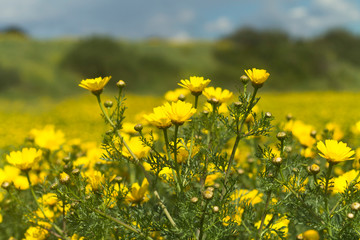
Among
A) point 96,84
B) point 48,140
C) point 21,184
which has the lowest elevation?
point 21,184

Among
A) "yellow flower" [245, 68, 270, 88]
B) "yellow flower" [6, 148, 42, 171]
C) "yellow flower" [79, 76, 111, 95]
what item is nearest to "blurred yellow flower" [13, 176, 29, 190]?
Answer: "yellow flower" [6, 148, 42, 171]

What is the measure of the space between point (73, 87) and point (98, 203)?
63.0 feet

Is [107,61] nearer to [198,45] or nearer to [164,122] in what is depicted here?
[198,45]

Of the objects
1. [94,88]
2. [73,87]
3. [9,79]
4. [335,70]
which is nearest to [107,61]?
[73,87]

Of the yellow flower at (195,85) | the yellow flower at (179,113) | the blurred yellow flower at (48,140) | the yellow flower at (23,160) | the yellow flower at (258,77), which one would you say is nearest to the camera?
the yellow flower at (179,113)

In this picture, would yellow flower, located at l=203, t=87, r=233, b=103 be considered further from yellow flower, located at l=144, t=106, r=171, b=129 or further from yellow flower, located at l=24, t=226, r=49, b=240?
A: yellow flower, located at l=24, t=226, r=49, b=240

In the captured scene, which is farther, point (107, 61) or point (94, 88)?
point (107, 61)

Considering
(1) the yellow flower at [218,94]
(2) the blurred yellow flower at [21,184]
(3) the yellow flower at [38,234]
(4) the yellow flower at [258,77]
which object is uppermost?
(4) the yellow flower at [258,77]

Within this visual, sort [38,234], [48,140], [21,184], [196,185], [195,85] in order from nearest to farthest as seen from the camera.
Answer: [195,85] < [196,185] < [38,234] < [21,184] < [48,140]

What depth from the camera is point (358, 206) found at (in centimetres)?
115

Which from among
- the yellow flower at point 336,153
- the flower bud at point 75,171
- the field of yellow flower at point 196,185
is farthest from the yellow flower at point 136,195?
the yellow flower at point 336,153

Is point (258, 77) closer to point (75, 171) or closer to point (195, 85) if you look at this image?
point (195, 85)

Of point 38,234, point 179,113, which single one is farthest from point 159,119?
point 38,234

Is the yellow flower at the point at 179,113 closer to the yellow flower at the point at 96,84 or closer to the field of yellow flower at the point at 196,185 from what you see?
the field of yellow flower at the point at 196,185
